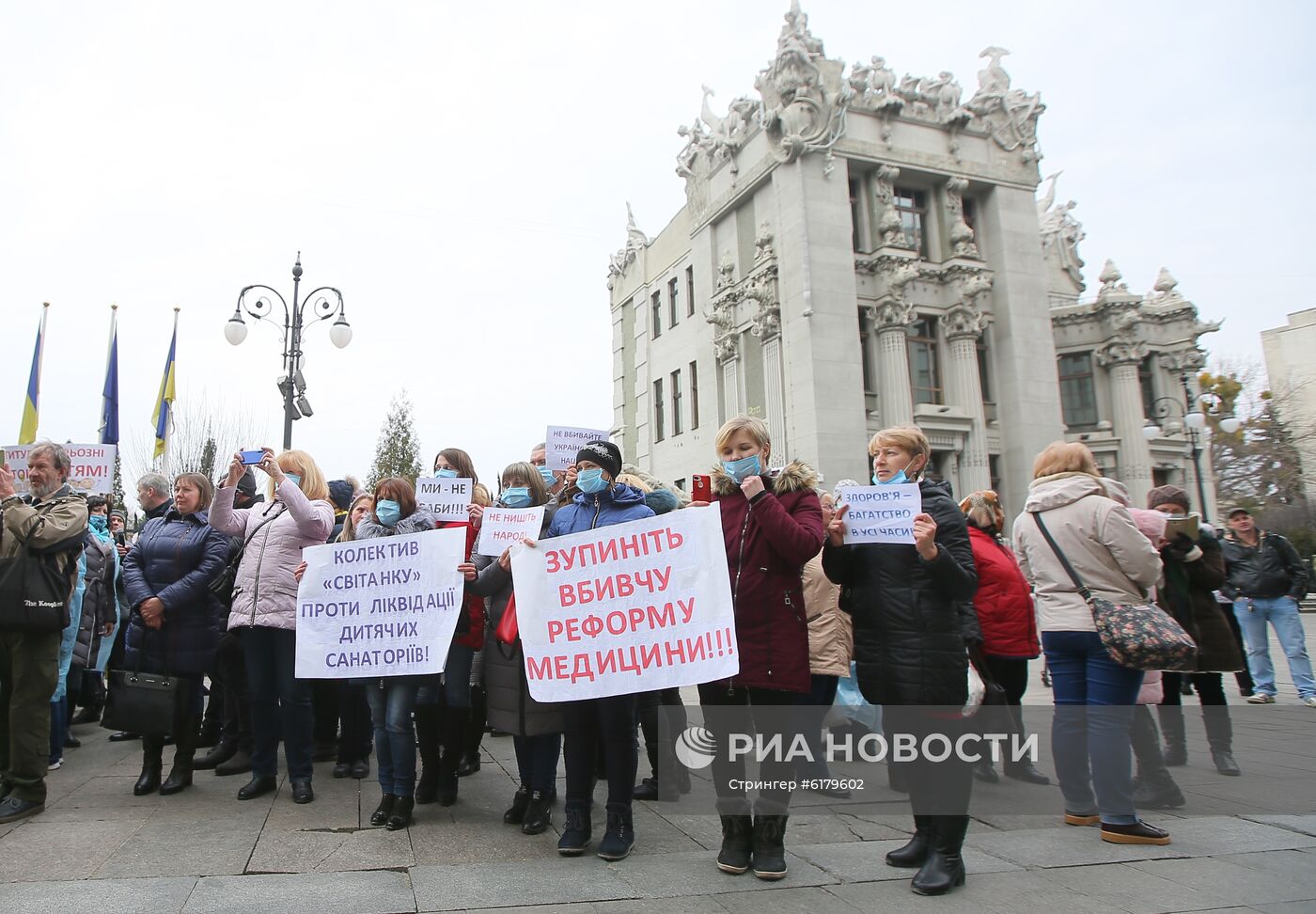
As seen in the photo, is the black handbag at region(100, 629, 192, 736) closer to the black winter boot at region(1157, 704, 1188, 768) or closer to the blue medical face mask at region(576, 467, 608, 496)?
the blue medical face mask at region(576, 467, 608, 496)

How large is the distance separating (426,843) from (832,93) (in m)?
29.6

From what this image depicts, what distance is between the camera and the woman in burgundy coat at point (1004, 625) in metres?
6.33

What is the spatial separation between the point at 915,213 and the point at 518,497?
2968 centimetres

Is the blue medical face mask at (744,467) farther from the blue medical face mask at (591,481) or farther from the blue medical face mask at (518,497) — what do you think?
the blue medical face mask at (518,497)

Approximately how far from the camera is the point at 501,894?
3.78 meters

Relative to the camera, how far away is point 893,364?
29.5m

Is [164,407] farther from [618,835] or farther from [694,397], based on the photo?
[694,397]

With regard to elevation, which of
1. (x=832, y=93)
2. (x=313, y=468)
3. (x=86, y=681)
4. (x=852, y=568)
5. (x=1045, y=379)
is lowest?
(x=86, y=681)

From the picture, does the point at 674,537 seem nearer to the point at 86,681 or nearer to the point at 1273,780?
the point at 1273,780

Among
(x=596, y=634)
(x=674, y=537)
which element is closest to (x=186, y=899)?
(x=596, y=634)

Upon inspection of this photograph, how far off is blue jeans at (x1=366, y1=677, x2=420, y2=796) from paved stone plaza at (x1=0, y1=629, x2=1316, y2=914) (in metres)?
0.28

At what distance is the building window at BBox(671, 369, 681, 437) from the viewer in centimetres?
3762

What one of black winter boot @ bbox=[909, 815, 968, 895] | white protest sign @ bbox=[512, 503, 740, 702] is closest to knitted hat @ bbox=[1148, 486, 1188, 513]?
black winter boot @ bbox=[909, 815, 968, 895]

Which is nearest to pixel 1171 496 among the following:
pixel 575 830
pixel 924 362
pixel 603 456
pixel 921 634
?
pixel 921 634
